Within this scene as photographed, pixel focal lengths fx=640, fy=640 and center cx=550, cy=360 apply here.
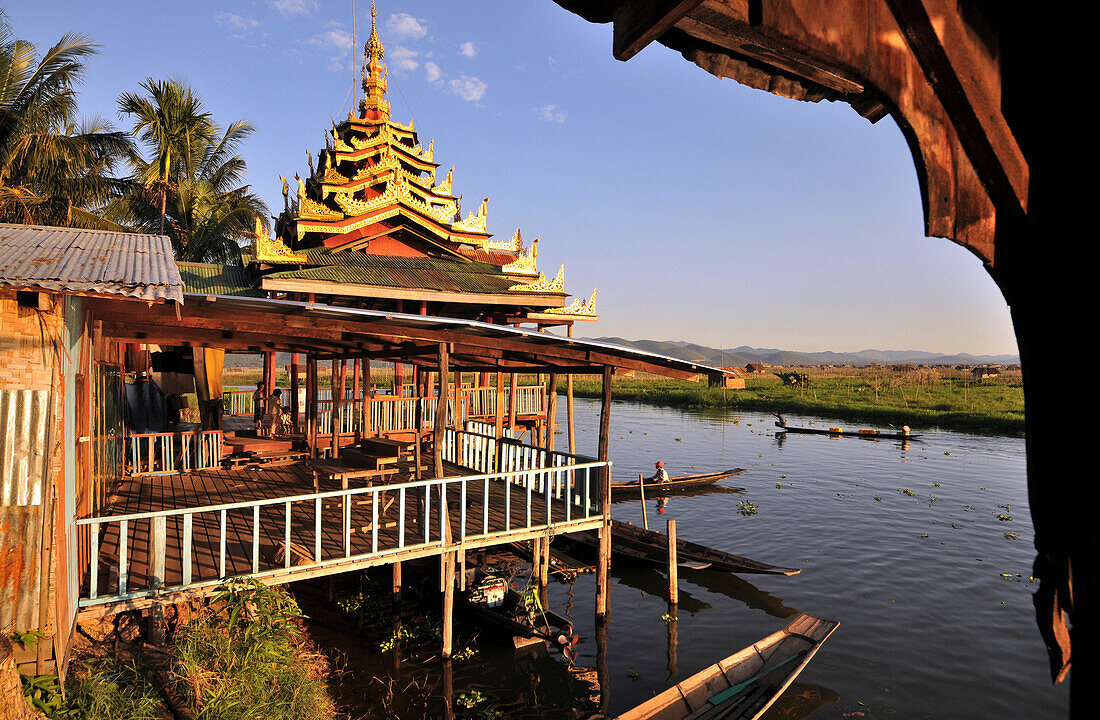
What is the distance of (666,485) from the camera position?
74.7 feet

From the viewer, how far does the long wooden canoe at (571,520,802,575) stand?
13.5 meters

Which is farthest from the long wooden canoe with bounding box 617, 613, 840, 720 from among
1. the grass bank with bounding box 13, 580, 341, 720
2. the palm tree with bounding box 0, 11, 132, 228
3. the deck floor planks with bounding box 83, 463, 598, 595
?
the palm tree with bounding box 0, 11, 132, 228

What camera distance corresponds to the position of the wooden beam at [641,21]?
1.14 metres

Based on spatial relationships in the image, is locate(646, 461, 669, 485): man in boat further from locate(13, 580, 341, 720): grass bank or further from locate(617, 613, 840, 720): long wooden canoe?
locate(13, 580, 341, 720): grass bank

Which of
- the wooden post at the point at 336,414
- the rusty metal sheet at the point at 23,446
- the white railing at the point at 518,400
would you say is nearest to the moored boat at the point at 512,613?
the wooden post at the point at 336,414

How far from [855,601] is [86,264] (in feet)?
47.4

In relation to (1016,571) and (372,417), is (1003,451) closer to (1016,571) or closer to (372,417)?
(1016,571)

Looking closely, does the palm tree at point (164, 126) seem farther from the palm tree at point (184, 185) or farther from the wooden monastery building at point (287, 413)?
the wooden monastery building at point (287, 413)

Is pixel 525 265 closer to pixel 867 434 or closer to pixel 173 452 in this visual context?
pixel 173 452

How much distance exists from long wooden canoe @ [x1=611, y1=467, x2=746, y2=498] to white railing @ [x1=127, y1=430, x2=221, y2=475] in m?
12.2

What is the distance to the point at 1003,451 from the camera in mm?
33062

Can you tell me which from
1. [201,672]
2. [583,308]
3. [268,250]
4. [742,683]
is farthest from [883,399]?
[201,672]

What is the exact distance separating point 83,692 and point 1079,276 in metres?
7.26

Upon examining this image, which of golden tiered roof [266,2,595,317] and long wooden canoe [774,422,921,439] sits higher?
golden tiered roof [266,2,595,317]
